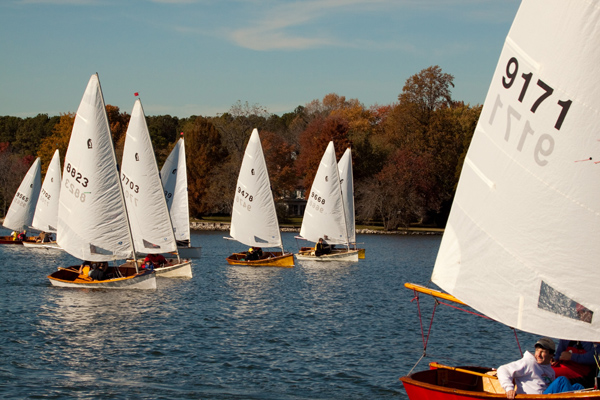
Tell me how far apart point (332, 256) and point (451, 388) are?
Answer: 32046mm

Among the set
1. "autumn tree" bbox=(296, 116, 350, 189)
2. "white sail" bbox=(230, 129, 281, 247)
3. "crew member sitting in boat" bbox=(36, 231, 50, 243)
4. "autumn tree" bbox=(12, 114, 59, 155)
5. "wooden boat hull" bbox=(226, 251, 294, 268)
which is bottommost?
"crew member sitting in boat" bbox=(36, 231, 50, 243)

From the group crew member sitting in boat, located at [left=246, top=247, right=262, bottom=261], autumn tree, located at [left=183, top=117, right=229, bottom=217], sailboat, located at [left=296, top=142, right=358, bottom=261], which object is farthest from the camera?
autumn tree, located at [left=183, top=117, right=229, bottom=217]

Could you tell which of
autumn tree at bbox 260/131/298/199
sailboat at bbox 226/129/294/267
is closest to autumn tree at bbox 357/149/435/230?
autumn tree at bbox 260/131/298/199

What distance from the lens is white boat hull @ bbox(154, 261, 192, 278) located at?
3066 cm

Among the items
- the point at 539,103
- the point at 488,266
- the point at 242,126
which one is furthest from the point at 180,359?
the point at 242,126

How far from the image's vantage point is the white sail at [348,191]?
45.4 m

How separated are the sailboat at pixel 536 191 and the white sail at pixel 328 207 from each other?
32.5 meters

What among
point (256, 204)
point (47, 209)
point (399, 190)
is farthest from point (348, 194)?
point (399, 190)

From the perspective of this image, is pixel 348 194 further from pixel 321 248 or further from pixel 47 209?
pixel 47 209

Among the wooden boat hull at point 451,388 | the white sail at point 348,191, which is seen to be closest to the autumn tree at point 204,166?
the white sail at point 348,191

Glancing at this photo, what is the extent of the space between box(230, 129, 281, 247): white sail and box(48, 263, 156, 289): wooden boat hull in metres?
12.2

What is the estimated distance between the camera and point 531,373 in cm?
976

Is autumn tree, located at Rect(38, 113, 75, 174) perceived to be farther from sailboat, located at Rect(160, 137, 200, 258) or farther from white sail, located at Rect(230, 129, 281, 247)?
white sail, located at Rect(230, 129, 281, 247)

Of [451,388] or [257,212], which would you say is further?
[257,212]
